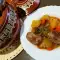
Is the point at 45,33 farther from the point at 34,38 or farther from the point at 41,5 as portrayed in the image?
the point at 41,5

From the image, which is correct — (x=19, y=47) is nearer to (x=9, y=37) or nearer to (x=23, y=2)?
(x=9, y=37)

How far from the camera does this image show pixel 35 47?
716mm

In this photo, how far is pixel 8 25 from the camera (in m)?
0.68

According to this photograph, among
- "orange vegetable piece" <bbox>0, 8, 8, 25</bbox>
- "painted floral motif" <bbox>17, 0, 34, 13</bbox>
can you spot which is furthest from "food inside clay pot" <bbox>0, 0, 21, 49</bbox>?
"painted floral motif" <bbox>17, 0, 34, 13</bbox>

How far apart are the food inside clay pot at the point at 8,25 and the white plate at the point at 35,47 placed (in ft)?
0.13

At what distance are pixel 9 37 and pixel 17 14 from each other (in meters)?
0.10

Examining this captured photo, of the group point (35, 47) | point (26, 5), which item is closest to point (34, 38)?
point (35, 47)

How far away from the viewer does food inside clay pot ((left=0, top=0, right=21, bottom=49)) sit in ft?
2.20

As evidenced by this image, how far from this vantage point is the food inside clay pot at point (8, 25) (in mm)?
670

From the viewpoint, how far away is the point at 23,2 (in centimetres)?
83

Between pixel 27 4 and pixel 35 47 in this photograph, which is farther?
pixel 27 4

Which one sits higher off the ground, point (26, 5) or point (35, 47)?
point (26, 5)

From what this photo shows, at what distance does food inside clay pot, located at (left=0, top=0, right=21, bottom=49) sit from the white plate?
0.04 m

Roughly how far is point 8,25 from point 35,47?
0.12 meters
